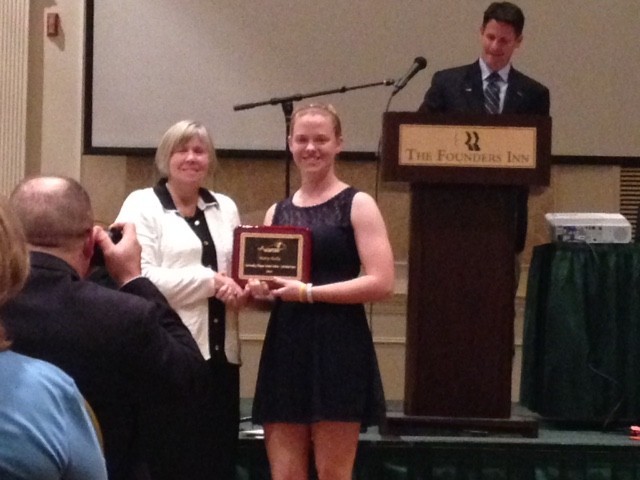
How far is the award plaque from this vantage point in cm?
260

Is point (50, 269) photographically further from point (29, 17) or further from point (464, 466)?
point (29, 17)

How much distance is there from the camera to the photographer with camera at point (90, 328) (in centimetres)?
157

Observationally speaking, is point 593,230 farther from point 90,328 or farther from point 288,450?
point 90,328

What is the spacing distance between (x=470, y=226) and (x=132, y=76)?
95.8 inches

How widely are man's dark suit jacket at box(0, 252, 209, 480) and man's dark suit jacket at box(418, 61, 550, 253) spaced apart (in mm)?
2095

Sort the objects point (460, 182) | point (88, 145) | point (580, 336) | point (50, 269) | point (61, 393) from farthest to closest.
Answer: point (88, 145) < point (580, 336) < point (460, 182) < point (50, 269) < point (61, 393)

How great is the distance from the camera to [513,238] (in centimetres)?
311

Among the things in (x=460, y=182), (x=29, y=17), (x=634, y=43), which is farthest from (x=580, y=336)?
(x=29, y=17)

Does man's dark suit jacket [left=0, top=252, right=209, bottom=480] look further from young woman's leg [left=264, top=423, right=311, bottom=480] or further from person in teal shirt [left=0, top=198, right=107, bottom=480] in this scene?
young woman's leg [left=264, top=423, right=311, bottom=480]

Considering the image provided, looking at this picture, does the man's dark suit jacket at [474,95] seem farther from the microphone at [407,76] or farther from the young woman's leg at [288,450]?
the young woman's leg at [288,450]

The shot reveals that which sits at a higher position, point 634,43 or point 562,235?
point 634,43

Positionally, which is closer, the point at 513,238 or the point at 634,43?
the point at 513,238

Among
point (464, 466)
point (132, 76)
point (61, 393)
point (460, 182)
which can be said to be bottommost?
point (464, 466)

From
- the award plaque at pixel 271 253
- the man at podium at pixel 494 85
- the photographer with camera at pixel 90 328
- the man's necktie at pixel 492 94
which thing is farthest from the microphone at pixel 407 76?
the photographer with camera at pixel 90 328
